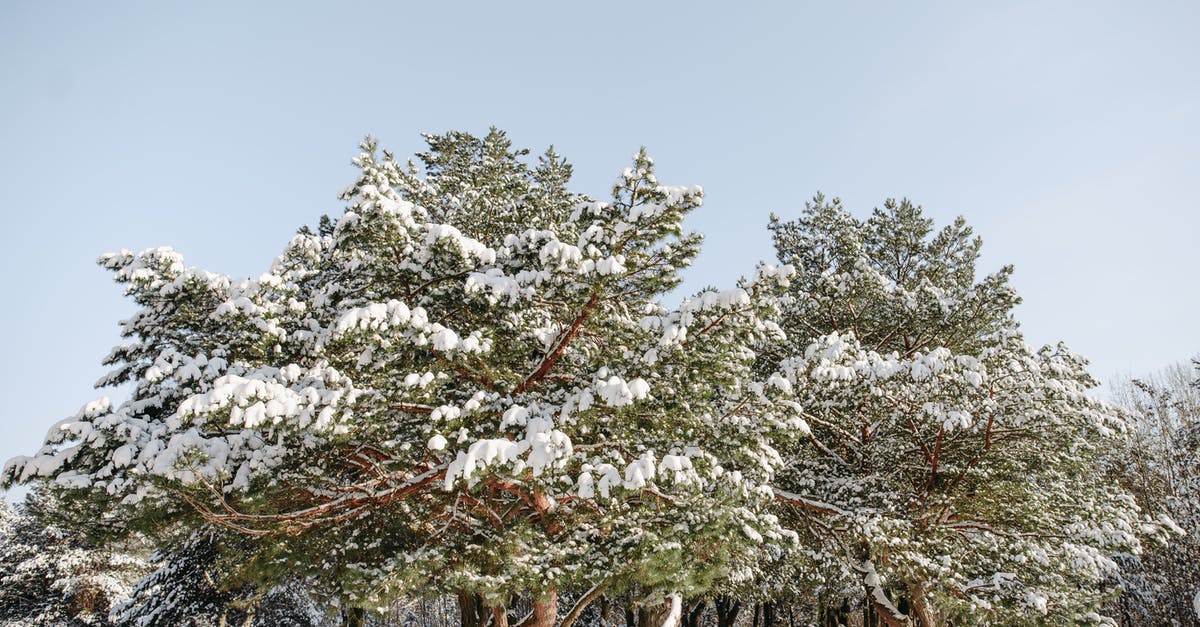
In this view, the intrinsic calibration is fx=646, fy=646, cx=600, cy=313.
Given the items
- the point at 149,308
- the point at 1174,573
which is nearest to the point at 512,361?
the point at 149,308

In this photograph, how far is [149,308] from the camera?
9859 mm

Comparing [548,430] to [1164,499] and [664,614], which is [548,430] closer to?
[664,614]

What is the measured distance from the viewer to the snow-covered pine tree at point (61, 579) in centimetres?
2503

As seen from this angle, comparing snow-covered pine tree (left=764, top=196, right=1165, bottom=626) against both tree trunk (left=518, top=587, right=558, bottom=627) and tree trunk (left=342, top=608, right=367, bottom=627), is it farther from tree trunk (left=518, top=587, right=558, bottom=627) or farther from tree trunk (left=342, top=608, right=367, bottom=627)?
tree trunk (left=342, top=608, right=367, bottom=627)

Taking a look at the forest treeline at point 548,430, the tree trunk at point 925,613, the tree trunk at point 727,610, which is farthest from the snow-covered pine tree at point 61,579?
the tree trunk at point 925,613

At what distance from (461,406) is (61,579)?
25.8 metres

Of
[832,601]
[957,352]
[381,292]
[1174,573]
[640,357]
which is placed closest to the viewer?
[640,357]

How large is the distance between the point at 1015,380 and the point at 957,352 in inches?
186

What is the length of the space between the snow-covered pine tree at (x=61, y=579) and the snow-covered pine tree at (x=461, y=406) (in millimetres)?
21074

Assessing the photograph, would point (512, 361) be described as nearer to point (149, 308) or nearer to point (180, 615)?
point (149, 308)

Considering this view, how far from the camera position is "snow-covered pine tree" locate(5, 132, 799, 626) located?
325 inches

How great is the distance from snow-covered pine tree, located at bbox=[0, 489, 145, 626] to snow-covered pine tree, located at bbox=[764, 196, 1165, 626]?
26623 mm

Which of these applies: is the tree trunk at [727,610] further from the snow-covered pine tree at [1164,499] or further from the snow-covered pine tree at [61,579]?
the snow-covered pine tree at [61,579]

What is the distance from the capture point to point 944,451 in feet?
42.8
